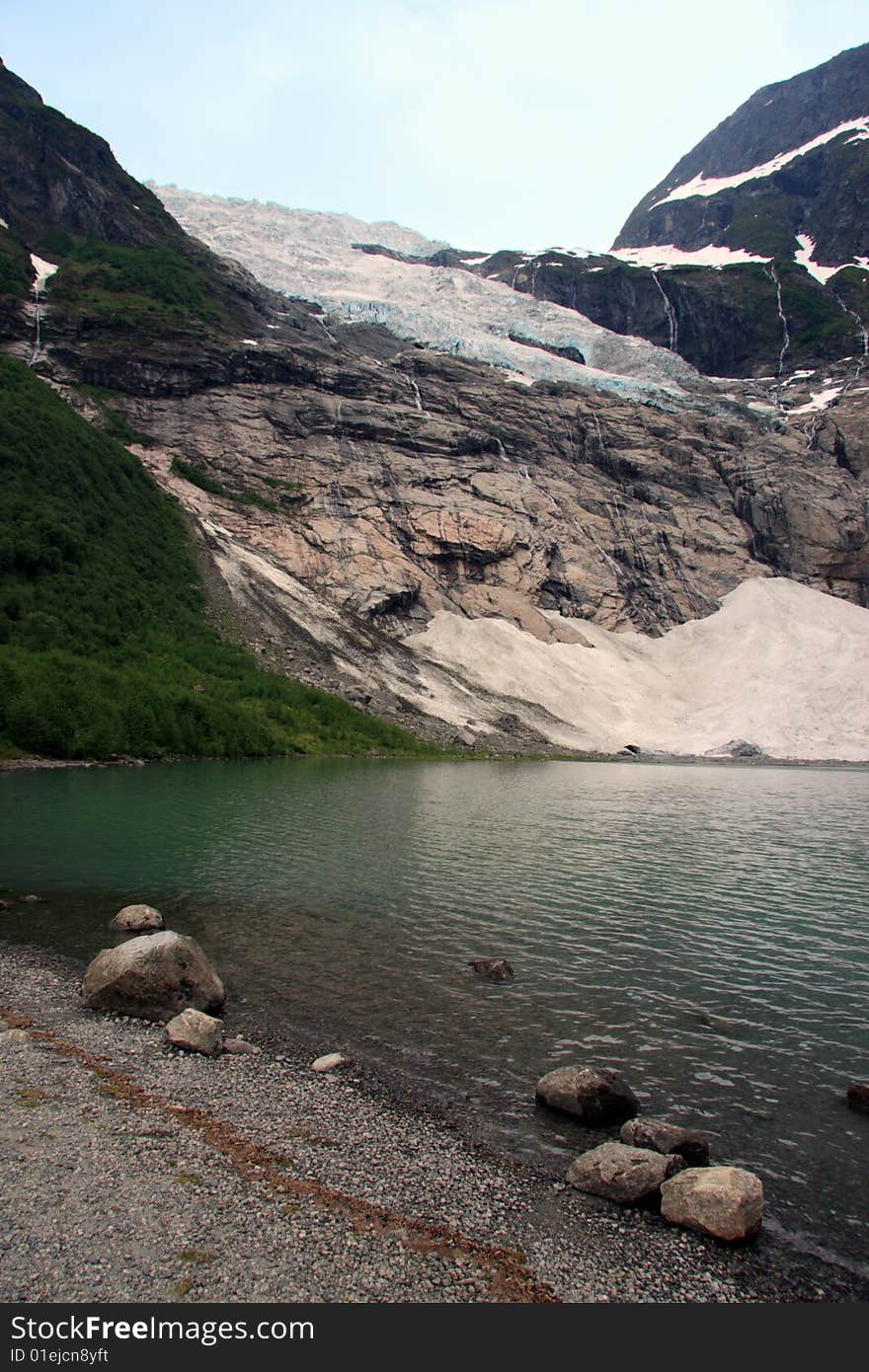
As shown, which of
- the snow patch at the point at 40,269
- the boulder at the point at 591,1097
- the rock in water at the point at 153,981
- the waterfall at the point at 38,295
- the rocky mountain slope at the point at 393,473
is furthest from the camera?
the snow patch at the point at 40,269

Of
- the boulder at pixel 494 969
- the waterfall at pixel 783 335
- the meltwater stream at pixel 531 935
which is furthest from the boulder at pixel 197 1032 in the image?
the waterfall at pixel 783 335

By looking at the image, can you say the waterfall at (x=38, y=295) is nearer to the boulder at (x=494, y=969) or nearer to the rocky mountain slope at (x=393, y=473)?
the rocky mountain slope at (x=393, y=473)

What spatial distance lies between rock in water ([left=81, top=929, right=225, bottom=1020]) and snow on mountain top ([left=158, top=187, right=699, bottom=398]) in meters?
132

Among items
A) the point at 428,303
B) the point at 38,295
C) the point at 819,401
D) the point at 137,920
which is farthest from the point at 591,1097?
the point at 428,303

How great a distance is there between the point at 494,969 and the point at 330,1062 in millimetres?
4377

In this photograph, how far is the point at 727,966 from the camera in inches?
569

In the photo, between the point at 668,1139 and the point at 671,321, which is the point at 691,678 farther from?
the point at 671,321

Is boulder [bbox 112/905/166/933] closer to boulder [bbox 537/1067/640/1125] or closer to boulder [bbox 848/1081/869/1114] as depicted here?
boulder [bbox 537/1067/640/1125]

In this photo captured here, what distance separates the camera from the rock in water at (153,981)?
11.0 m

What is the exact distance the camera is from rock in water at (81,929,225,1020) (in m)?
11.0

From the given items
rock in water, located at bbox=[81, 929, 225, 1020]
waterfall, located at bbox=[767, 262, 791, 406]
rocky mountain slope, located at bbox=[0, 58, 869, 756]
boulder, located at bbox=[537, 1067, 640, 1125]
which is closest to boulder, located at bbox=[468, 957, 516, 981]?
boulder, located at bbox=[537, 1067, 640, 1125]

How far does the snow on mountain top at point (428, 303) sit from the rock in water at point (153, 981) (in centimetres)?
13210

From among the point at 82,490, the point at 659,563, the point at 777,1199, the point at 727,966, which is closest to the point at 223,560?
the point at 82,490

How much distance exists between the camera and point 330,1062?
968cm
